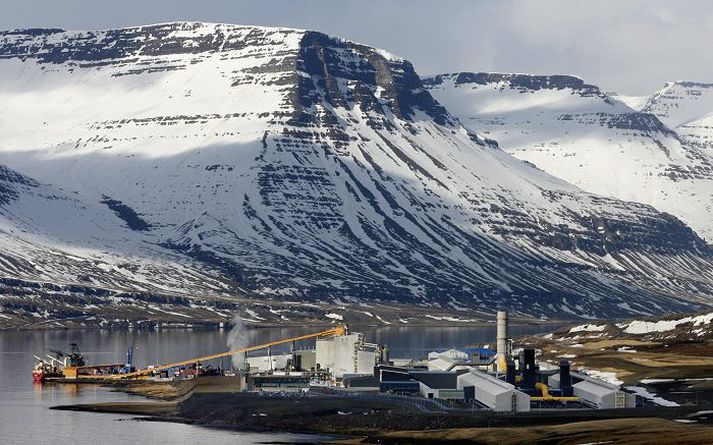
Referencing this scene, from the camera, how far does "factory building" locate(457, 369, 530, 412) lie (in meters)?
169

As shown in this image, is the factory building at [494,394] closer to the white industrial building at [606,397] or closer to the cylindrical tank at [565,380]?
the cylindrical tank at [565,380]

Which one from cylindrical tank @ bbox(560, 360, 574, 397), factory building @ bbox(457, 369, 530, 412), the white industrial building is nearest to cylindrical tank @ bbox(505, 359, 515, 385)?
factory building @ bbox(457, 369, 530, 412)

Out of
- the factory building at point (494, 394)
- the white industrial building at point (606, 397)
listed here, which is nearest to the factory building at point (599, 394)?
the white industrial building at point (606, 397)

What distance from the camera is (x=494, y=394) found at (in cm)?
16975

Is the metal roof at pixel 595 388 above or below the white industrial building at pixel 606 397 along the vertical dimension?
above

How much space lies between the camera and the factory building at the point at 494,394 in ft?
556

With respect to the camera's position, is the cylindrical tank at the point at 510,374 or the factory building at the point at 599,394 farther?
the cylindrical tank at the point at 510,374

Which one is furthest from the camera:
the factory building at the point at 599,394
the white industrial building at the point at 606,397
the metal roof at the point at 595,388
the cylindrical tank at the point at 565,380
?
the cylindrical tank at the point at 565,380

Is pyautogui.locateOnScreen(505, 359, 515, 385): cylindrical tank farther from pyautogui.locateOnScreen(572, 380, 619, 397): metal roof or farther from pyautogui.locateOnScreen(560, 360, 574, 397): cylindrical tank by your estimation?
pyautogui.locateOnScreen(572, 380, 619, 397): metal roof

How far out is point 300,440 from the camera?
6407 inches

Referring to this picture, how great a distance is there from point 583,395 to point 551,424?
17.6 metres

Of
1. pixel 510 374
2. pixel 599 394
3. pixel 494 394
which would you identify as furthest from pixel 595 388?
pixel 494 394

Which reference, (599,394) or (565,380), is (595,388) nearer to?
(599,394)

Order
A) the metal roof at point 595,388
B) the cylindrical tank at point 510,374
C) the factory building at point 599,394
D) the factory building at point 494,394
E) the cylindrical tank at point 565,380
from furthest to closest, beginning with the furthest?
the cylindrical tank at point 510,374 < the cylindrical tank at point 565,380 < the metal roof at point 595,388 < the factory building at point 599,394 < the factory building at point 494,394
